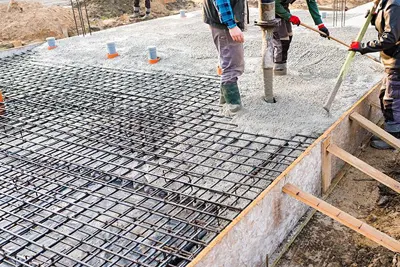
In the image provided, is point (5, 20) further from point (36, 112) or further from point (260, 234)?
point (260, 234)

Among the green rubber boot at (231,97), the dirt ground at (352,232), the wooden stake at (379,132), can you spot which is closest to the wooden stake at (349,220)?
the dirt ground at (352,232)

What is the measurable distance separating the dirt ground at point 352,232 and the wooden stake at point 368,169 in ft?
0.68

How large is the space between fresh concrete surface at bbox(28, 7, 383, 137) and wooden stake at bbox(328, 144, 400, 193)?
48 cm

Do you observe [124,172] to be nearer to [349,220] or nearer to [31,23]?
[349,220]

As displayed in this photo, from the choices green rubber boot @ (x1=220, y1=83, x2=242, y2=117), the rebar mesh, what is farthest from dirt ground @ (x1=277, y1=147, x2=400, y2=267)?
green rubber boot @ (x1=220, y1=83, x2=242, y2=117)

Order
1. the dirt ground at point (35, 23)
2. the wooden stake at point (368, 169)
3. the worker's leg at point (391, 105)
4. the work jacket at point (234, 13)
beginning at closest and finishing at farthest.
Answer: the wooden stake at point (368, 169)
the work jacket at point (234, 13)
the worker's leg at point (391, 105)
the dirt ground at point (35, 23)

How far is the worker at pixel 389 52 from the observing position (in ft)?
10.9

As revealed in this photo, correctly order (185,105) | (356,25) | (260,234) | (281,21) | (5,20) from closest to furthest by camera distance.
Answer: (260,234), (185,105), (281,21), (356,25), (5,20)

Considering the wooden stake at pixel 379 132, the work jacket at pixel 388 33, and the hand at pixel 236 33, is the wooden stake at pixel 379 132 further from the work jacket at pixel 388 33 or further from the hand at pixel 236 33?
the hand at pixel 236 33

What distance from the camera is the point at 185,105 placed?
4.10 m

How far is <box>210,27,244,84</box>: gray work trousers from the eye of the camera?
144 inches

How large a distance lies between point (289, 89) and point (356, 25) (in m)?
2.99

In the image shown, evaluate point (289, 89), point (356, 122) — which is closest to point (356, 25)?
point (289, 89)

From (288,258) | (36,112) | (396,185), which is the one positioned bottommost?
(288,258)
